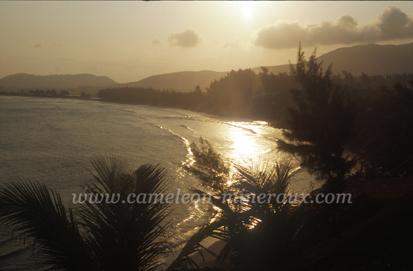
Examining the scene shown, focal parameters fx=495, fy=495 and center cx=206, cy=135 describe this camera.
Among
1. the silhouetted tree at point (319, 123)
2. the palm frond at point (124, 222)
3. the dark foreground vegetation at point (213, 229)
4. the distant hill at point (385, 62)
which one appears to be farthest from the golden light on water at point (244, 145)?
the distant hill at point (385, 62)

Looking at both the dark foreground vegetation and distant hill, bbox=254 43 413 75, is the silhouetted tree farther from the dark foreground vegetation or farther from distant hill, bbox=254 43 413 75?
distant hill, bbox=254 43 413 75

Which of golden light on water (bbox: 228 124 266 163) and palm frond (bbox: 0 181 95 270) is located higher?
palm frond (bbox: 0 181 95 270)

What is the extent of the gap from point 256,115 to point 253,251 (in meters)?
81.1

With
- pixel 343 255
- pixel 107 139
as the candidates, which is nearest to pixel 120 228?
pixel 343 255

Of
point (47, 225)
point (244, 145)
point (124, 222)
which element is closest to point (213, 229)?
point (124, 222)

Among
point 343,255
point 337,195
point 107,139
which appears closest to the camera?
point 343,255

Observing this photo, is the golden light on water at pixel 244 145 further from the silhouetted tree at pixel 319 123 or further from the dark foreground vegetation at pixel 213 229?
the dark foreground vegetation at pixel 213 229

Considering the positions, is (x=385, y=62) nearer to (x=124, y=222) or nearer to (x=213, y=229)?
(x=213, y=229)

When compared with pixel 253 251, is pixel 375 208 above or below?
below

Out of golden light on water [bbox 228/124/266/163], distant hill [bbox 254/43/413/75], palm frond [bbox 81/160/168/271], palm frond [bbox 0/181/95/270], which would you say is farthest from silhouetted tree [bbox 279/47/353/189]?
distant hill [bbox 254/43/413/75]

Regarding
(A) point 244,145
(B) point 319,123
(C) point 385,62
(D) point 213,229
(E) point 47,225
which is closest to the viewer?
(E) point 47,225

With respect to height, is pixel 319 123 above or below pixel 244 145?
above

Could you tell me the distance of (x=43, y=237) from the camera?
219 inches

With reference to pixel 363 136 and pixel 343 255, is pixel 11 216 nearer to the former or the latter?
pixel 343 255
